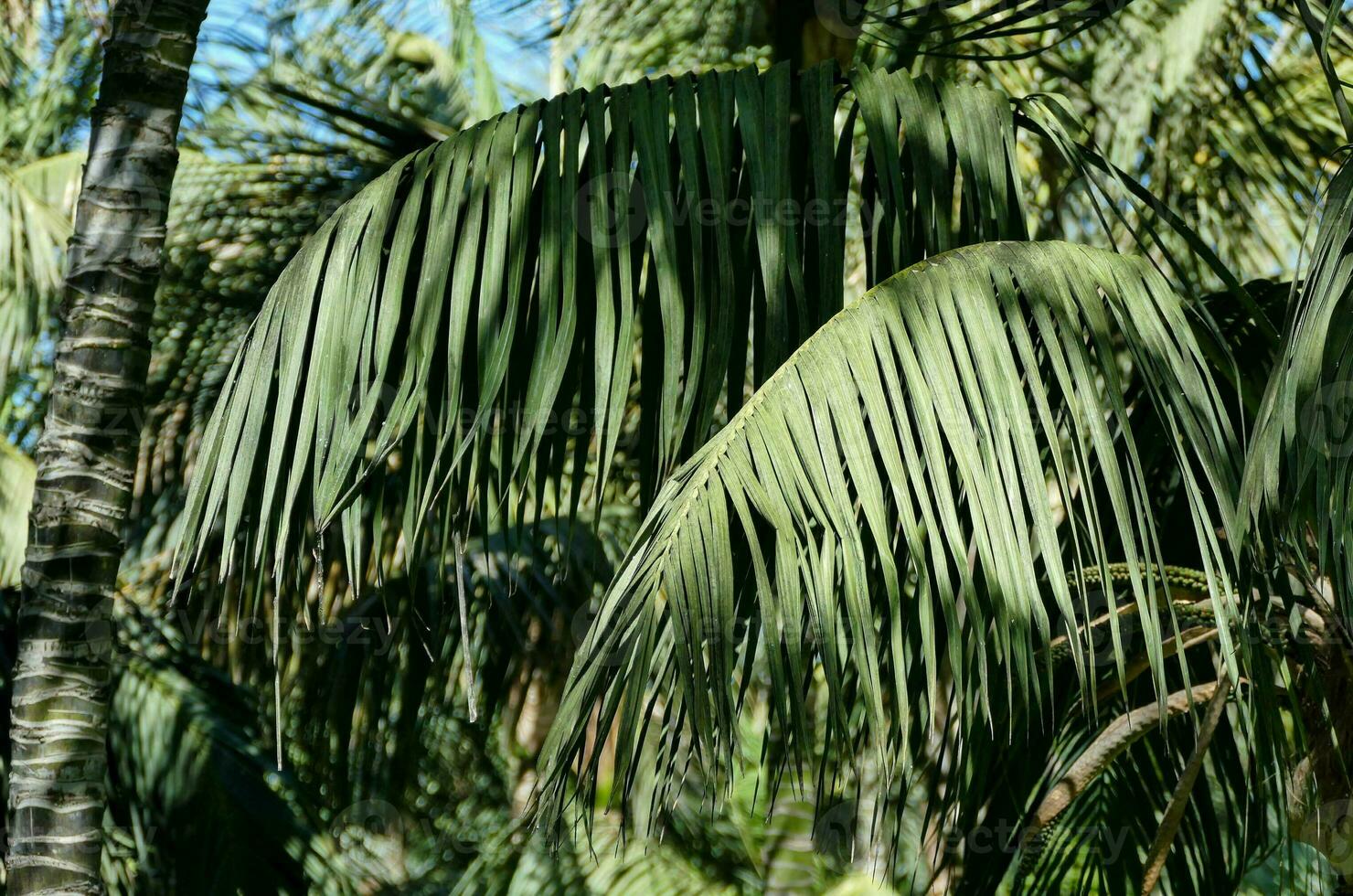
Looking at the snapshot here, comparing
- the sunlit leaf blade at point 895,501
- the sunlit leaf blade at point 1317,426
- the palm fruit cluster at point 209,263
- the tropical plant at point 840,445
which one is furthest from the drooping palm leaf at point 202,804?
the sunlit leaf blade at point 1317,426

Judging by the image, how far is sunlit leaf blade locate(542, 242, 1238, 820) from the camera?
941 mm

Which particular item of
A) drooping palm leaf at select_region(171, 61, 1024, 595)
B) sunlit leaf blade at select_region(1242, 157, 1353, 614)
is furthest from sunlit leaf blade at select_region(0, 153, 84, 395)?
sunlit leaf blade at select_region(1242, 157, 1353, 614)

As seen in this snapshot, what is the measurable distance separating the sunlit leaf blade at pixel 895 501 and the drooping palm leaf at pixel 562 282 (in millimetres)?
205

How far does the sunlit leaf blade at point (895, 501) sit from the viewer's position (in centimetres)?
94

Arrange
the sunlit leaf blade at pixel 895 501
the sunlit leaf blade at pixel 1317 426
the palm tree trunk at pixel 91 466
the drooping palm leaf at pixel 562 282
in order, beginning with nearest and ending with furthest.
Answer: the sunlit leaf blade at pixel 895 501, the sunlit leaf blade at pixel 1317 426, the drooping palm leaf at pixel 562 282, the palm tree trunk at pixel 91 466

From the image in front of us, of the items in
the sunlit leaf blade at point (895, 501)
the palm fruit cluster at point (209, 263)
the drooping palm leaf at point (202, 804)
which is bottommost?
the drooping palm leaf at point (202, 804)

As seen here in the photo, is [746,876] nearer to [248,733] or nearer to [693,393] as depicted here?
[248,733]

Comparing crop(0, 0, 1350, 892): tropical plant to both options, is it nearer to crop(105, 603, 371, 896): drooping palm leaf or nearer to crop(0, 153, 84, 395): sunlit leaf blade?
crop(105, 603, 371, 896): drooping palm leaf

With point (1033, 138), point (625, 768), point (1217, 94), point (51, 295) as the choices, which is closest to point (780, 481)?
point (625, 768)

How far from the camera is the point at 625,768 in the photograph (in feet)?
3.17

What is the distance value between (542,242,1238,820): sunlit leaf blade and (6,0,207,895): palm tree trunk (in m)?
0.93

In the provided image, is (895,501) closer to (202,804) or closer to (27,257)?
(202,804)

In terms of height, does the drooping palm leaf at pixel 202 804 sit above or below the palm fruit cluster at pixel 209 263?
below

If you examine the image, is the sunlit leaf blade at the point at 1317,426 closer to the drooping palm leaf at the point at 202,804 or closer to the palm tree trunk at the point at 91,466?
the palm tree trunk at the point at 91,466
